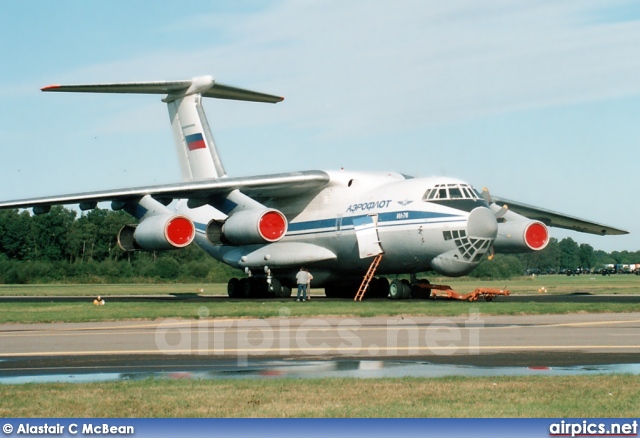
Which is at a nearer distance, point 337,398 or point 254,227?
point 337,398

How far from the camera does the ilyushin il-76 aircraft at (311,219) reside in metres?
29.9

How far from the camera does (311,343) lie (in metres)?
15.5

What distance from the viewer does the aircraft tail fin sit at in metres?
37.2

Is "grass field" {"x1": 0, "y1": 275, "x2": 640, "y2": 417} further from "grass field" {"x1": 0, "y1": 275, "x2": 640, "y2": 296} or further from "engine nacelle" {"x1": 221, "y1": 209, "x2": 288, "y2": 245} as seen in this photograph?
"grass field" {"x1": 0, "y1": 275, "x2": 640, "y2": 296}

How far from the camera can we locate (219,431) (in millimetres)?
7734

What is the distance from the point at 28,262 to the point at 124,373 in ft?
172

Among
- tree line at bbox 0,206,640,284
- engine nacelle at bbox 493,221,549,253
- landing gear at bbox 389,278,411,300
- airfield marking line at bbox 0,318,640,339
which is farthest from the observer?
tree line at bbox 0,206,640,284

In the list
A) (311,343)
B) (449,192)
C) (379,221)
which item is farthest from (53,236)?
(311,343)

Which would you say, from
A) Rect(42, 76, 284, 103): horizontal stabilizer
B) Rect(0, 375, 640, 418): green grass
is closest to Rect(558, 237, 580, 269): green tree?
Rect(42, 76, 284, 103): horizontal stabilizer

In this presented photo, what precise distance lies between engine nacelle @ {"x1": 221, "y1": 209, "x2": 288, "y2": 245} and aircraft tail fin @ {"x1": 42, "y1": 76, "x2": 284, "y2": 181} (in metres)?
6.30

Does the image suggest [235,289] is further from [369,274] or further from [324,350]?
[324,350]

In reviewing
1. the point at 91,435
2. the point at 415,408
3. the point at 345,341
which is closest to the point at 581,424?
the point at 415,408

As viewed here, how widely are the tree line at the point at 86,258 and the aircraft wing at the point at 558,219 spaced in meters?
23.4

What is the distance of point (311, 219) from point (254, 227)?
3848 millimetres
